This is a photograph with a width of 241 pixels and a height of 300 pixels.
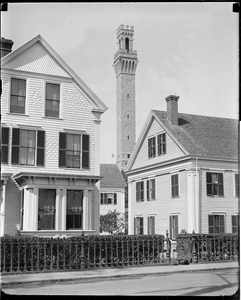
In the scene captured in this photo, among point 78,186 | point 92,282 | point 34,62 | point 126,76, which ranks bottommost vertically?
point 92,282

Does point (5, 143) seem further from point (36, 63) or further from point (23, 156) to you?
point (36, 63)

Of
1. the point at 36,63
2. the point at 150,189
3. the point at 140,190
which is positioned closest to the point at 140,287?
the point at 140,190

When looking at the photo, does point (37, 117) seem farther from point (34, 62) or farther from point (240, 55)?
point (240, 55)

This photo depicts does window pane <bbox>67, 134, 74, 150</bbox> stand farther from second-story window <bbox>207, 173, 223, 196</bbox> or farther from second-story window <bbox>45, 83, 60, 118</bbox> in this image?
second-story window <bbox>207, 173, 223, 196</bbox>

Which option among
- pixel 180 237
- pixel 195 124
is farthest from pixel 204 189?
pixel 195 124

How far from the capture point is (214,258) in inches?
467

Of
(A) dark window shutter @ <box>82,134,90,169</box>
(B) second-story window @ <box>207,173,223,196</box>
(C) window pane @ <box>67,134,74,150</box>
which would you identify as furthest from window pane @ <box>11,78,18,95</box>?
(B) second-story window @ <box>207,173,223,196</box>

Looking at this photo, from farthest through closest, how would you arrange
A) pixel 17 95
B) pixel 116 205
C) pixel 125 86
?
pixel 116 205
pixel 17 95
pixel 125 86

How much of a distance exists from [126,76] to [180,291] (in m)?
4.19

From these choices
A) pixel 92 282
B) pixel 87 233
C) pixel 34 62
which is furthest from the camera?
pixel 87 233

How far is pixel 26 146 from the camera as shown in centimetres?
1073

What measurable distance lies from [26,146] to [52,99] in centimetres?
132

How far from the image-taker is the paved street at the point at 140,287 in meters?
6.72

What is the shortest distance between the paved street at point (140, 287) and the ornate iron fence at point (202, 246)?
2548 millimetres
